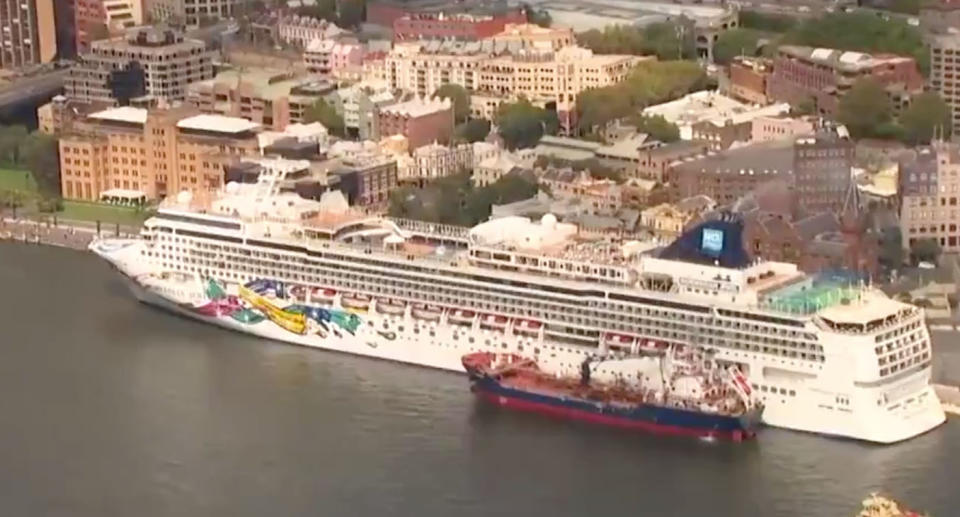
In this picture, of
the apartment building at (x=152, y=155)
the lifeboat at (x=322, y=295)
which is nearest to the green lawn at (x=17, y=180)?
the apartment building at (x=152, y=155)

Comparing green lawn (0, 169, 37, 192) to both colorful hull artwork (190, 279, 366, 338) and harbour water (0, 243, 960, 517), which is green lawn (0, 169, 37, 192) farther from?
harbour water (0, 243, 960, 517)

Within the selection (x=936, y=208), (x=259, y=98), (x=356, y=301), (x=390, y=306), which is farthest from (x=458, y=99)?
(x=390, y=306)

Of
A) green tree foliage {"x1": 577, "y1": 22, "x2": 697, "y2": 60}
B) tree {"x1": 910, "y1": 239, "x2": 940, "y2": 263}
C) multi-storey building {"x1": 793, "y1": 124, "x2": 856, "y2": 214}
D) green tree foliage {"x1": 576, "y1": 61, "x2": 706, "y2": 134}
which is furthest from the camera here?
green tree foliage {"x1": 577, "y1": 22, "x2": 697, "y2": 60}

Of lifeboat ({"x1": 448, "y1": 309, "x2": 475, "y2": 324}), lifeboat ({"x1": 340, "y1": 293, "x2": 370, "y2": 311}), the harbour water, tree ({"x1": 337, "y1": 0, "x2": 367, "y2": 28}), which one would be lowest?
the harbour water

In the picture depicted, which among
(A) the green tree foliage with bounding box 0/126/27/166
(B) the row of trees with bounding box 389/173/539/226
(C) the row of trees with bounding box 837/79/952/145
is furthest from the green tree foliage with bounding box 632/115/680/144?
(A) the green tree foliage with bounding box 0/126/27/166

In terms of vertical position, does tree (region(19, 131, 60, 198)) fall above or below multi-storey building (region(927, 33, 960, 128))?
below

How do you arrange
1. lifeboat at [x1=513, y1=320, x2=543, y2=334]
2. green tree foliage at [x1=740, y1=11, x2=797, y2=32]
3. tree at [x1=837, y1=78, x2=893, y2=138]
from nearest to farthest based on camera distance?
lifeboat at [x1=513, y1=320, x2=543, y2=334], tree at [x1=837, y1=78, x2=893, y2=138], green tree foliage at [x1=740, y1=11, x2=797, y2=32]
